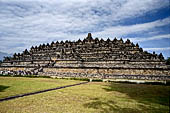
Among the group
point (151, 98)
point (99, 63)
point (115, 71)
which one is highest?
point (99, 63)

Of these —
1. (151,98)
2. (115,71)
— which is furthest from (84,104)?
(115,71)

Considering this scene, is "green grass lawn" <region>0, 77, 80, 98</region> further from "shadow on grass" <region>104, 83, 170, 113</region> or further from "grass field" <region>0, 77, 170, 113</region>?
"shadow on grass" <region>104, 83, 170, 113</region>

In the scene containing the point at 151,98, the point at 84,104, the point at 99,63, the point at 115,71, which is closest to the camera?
the point at 84,104

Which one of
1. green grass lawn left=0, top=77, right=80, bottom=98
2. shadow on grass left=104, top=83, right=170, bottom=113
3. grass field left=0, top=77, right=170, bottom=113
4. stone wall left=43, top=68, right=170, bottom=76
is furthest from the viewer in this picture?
stone wall left=43, top=68, right=170, bottom=76

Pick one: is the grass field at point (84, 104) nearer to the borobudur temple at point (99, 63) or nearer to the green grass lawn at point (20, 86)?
the green grass lawn at point (20, 86)

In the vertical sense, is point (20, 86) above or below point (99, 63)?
below

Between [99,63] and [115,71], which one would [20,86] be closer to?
[115,71]

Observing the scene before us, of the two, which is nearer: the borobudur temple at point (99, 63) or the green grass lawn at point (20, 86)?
the green grass lawn at point (20, 86)

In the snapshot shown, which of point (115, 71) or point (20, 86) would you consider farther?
point (115, 71)

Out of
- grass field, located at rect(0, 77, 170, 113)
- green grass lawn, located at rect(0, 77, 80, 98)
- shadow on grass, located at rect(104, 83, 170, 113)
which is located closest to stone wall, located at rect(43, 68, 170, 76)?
green grass lawn, located at rect(0, 77, 80, 98)

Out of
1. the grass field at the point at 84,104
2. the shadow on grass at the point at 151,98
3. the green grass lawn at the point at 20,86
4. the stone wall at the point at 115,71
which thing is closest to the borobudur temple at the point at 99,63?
the stone wall at the point at 115,71

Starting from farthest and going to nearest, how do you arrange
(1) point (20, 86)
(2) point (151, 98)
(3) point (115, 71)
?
(3) point (115, 71)
(1) point (20, 86)
(2) point (151, 98)

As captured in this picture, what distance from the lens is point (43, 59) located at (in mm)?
46406

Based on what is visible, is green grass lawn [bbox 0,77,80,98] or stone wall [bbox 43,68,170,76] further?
stone wall [bbox 43,68,170,76]
